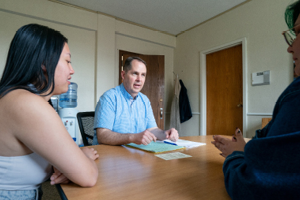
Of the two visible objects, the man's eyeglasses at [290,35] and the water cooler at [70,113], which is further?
the water cooler at [70,113]

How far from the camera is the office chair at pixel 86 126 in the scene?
178cm

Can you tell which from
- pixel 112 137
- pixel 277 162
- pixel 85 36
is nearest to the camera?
pixel 277 162

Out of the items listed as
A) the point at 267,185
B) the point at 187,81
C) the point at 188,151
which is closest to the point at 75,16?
the point at 187,81

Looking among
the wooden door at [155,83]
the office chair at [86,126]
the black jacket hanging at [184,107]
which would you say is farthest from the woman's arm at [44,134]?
the black jacket hanging at [184,107]

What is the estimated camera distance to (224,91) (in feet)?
12.3

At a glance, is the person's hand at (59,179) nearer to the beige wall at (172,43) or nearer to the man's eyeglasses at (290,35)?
the man's eyeglasses at (290,35)

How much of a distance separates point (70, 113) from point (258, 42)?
11.0 feet

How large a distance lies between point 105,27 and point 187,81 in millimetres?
2186

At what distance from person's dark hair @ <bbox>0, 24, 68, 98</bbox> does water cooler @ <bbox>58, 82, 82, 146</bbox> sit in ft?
8.44

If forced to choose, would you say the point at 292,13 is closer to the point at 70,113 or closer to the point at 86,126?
the point at 86,126

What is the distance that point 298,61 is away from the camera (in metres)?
0.57

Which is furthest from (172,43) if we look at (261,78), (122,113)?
(122,113)

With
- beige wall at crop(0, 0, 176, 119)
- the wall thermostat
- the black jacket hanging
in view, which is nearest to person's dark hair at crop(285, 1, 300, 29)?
the wall thermostat

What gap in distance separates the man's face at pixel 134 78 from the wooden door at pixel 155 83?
7.74 feet
